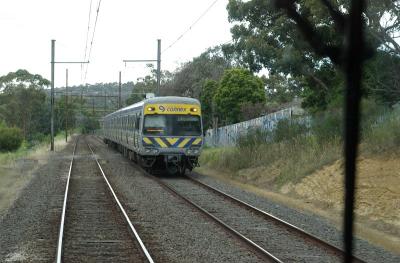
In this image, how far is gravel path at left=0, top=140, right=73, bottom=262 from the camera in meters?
7.93

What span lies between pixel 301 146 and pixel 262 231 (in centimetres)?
987

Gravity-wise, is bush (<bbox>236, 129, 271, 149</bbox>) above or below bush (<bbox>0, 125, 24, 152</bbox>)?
above

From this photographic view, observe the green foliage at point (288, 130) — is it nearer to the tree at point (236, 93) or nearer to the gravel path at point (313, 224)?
the gravel path at point (313, 224)

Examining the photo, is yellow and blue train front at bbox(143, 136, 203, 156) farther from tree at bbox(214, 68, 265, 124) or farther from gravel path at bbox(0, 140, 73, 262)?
tree at bbox(214, 68, 265, 124)

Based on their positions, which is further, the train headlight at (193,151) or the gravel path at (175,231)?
the train headlight at (193,151)

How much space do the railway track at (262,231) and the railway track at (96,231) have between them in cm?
180

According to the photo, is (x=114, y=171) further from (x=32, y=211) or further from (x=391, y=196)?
(x=391, y=196)

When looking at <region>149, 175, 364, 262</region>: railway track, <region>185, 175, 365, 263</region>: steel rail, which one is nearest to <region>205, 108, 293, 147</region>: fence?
<region>185, 175, 365, 263</region>: steel rail

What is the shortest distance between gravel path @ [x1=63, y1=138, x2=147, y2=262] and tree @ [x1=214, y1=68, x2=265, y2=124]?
23331mm

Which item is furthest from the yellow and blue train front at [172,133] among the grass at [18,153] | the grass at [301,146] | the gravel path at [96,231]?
the grass at [18,153]

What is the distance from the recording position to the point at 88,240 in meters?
8.90

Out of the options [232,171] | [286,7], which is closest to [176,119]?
[232,171]

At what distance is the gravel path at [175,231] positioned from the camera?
7824mm

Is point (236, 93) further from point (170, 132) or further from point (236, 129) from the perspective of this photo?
point (170, 132)
